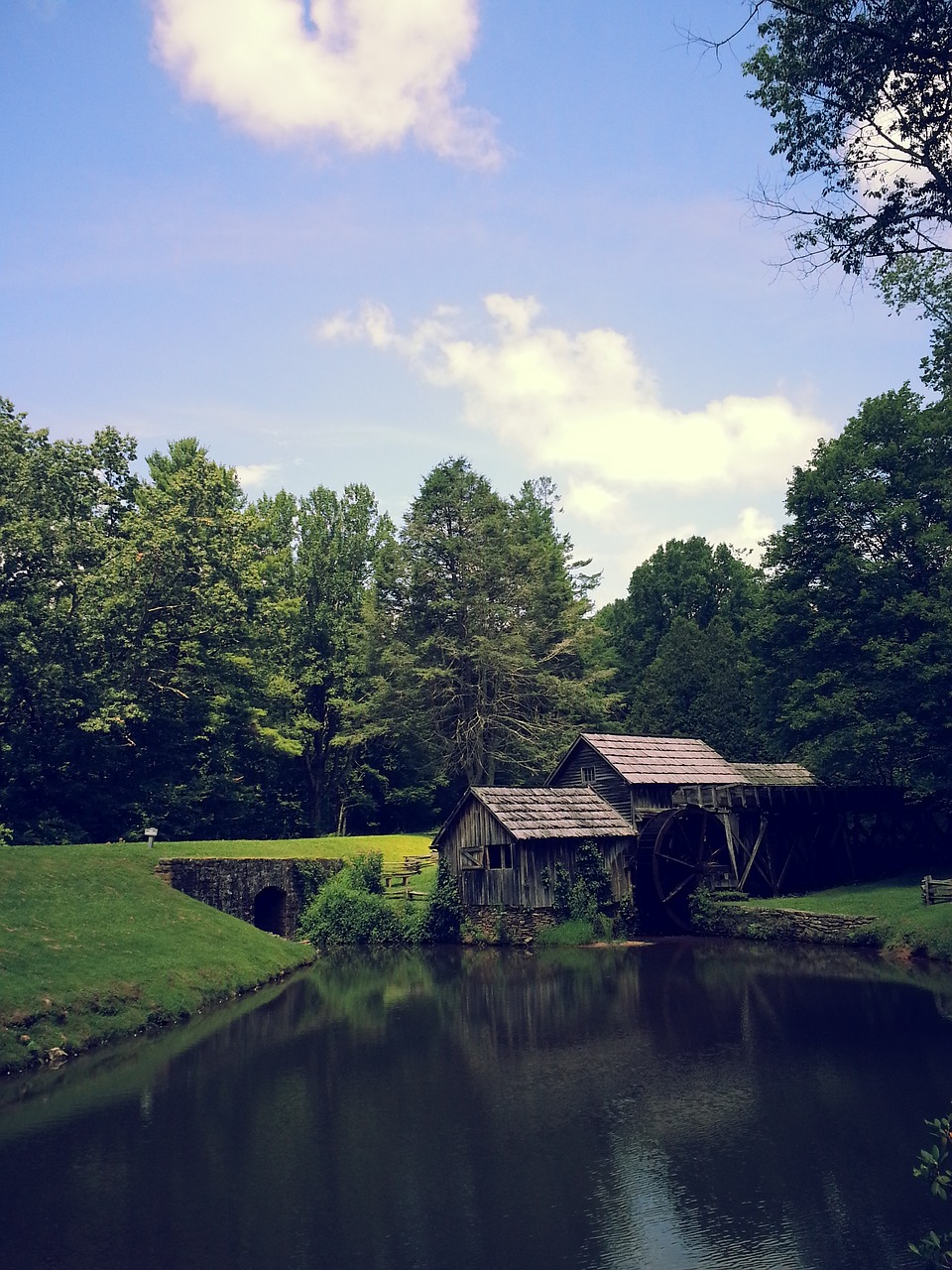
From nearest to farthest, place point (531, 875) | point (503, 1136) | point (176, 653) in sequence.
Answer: point (503, 1136) → point (531, 875) → point (176, 653)

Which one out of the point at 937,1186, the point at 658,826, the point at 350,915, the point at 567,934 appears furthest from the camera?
the point at 350,915

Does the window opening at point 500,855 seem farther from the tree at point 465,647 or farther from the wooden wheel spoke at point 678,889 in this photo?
the tree at point 465,647

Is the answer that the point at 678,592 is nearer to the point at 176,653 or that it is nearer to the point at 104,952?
the point at 176,653

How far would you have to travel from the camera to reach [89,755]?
44.6m

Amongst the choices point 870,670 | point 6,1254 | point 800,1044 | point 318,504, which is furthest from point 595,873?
Result: point 318,504

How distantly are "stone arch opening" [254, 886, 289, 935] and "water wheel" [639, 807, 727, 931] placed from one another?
15112mm

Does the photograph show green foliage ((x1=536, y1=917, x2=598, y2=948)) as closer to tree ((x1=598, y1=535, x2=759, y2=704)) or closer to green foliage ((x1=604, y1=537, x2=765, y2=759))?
green foliage ((x1=604, y1=537, x2=765, y2=759))

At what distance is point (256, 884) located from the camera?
38812 mm

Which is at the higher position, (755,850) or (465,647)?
(465,647)

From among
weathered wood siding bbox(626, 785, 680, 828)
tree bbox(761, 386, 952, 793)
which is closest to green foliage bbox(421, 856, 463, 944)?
weathered wood siding bbox(626, 785, 680, 828)

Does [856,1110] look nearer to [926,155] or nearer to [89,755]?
[926,155]

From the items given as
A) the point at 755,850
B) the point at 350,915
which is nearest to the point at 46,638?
the point at 350,915

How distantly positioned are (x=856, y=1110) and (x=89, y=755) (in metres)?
37.5

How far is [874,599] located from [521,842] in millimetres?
19053
